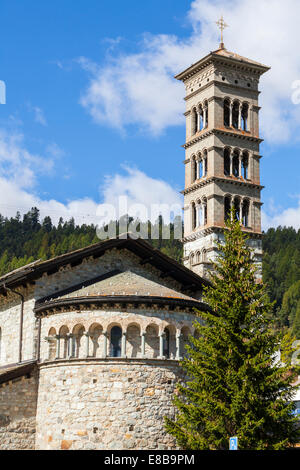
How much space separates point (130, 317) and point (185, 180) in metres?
32.0

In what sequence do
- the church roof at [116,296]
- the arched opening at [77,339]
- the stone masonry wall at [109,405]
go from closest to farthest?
the stone masonry wall at [109,405], the church roof at [116,296], the arched opening at [77,339]

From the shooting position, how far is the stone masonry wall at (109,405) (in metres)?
28.0

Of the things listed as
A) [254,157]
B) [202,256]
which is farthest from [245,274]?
[254,157]

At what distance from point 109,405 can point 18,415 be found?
4653 mm

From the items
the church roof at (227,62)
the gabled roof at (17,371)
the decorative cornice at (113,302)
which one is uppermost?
the church roof at (227,62)

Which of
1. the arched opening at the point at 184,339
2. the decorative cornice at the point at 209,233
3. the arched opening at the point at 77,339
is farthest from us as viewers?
the decorative cornice at the point at 209,233

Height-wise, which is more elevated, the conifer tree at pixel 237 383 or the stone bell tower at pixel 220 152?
the stone bell tower at pixel 220 152

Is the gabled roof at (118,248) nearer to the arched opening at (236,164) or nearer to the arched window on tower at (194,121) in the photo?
the arched opening at (236,164)

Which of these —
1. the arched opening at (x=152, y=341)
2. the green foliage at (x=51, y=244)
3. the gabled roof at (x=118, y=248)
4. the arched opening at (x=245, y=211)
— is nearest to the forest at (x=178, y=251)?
the green foliage at (x=51, y=244)

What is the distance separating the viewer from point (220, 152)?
5722cm

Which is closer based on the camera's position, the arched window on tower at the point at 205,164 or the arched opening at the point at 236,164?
the arched window on tower at the point at 205,164

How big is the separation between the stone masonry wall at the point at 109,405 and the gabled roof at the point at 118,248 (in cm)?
469

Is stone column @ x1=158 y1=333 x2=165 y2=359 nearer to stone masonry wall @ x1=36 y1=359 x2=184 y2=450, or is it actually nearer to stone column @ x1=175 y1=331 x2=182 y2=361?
stone masonry wall @ x1=36 y1=359 x2=184 y2=450
